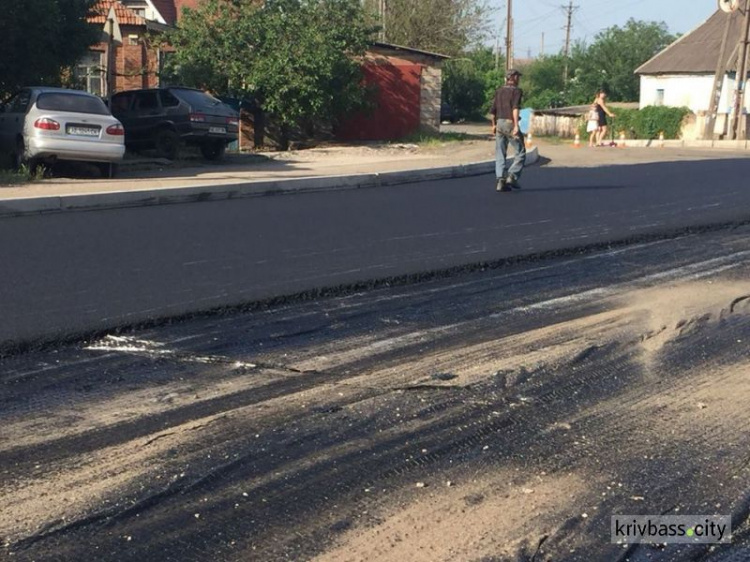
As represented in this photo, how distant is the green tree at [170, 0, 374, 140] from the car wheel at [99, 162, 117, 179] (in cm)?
802

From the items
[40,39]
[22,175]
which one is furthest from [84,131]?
[40,39]

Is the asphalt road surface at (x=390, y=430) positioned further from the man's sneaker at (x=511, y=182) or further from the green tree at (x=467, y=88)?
the green tree at (x=467, y=88)

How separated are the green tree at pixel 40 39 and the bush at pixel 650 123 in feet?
84.9

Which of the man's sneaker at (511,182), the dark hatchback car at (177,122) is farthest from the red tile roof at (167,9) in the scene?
the man's sneaker at (511,182)

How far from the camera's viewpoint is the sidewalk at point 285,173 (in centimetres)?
1391

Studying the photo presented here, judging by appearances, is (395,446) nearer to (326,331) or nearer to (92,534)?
(92,534)

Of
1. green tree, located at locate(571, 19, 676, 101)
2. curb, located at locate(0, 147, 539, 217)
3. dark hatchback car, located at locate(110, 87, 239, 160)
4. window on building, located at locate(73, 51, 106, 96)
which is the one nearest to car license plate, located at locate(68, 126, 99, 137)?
curb, located at locate(0, 147, 539, 217)

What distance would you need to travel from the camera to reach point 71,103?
17156 mm

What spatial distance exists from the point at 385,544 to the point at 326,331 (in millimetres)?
3271

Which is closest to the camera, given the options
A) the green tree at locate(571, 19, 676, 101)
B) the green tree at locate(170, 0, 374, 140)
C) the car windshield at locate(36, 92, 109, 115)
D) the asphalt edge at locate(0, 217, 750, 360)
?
the asphalt edge at locate(0, 217, 750, 360)

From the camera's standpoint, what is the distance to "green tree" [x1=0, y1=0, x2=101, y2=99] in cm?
1805

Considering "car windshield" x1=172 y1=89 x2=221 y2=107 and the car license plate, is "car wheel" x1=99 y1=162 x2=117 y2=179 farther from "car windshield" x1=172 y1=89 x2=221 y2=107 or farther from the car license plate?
"car windshield" x1=172 y1=89 x2=221 y2=107

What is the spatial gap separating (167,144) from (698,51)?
41706mm

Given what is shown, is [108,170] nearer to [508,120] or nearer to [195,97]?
[195,97]
